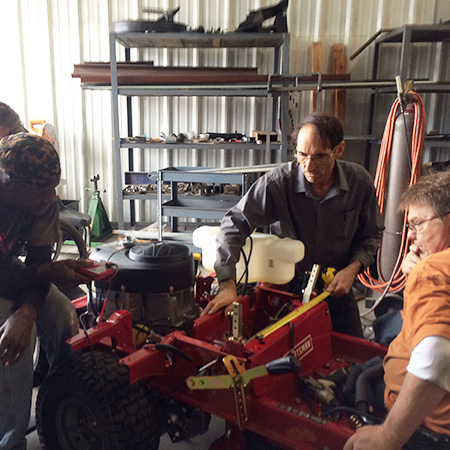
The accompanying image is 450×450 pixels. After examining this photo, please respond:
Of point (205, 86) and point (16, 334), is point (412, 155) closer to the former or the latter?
point (205, 86)

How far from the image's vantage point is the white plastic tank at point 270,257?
202 centimetres

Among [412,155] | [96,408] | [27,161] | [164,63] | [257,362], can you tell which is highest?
[164,63]

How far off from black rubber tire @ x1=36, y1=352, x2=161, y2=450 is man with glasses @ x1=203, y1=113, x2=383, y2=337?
739 millimetres

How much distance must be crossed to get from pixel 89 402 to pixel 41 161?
0.83 metres

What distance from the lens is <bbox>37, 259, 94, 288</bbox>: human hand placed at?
165cm

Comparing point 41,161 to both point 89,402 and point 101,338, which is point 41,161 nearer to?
point 101,338

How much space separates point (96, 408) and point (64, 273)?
0.49 metres

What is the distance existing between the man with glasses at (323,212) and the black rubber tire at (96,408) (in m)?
0.74

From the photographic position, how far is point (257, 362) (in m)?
1.42

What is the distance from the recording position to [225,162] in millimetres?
5309

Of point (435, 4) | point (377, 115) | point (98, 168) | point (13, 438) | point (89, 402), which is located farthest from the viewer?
point (98, 168)

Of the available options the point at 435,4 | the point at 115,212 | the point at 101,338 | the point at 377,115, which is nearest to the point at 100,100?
the point at 115,212

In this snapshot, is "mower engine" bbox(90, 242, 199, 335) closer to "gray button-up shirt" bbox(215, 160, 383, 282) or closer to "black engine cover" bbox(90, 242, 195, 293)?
"black engine cover" bbox(90, 242, 195, 293)

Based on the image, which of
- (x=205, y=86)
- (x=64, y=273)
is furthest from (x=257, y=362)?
(x=205, y=86)
